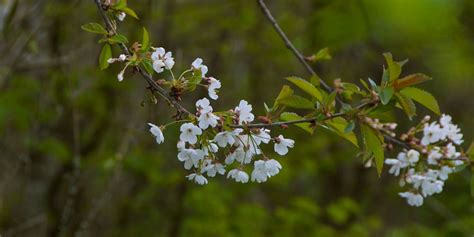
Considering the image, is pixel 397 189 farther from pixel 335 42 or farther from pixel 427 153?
pixel 427 153

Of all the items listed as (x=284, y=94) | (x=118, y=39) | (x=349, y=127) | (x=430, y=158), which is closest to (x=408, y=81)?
(x=349, y=127)

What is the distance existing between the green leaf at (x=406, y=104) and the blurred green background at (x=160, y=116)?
6.36ft

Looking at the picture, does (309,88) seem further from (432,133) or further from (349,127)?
(432,133)

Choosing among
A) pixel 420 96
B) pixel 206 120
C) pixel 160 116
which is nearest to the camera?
pixel 206 120

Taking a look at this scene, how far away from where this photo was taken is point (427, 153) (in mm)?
1720

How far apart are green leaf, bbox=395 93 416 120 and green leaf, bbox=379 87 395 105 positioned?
0.9 inches

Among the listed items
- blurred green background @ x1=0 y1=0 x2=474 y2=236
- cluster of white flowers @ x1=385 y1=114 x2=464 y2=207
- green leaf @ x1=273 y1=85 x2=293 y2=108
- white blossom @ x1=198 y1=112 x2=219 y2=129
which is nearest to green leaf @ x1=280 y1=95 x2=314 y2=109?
green leaf @ x1=273 y1=85 x2=293 y2=108

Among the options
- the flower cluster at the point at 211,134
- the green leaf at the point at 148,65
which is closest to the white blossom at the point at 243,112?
the flower cluster at the point at 211,134

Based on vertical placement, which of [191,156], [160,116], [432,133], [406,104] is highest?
[160,116]

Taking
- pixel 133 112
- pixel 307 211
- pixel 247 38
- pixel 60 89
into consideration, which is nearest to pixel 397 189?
pixel 307 211

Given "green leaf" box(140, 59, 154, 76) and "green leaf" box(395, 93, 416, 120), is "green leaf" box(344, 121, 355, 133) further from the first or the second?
"green leaf" box(140, 59, 154, 76)

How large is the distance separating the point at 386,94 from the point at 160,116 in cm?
328

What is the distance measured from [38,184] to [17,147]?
1.90ft

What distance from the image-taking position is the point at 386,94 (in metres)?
1.37
